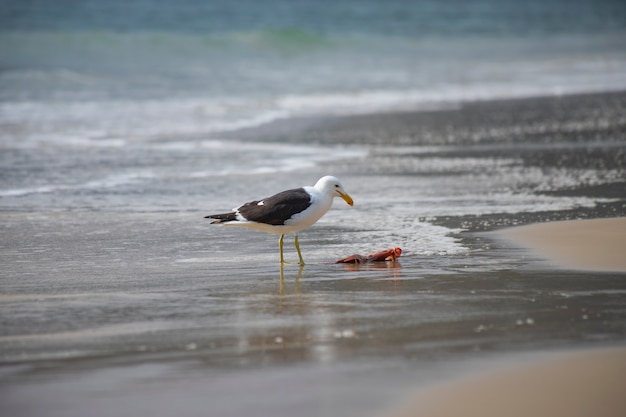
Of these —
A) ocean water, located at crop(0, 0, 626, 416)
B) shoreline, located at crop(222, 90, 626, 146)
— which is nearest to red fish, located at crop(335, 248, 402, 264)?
ocean water, located at crop(0, 0, 626, 416)

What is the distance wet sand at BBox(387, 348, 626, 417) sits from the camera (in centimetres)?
482

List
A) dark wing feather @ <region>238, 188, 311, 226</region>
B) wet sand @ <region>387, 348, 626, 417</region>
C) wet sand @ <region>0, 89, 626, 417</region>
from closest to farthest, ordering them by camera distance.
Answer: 1. wet sand @ <region>387, 348, 626, 417</region>
2. wet sand @ <region>0, 89, 626, 417</region>
3. dark wing feather @ <region>238, 188, 311, 226</region>

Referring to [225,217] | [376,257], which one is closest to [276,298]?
[376,257]

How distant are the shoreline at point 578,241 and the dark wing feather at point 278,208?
5.89 feet

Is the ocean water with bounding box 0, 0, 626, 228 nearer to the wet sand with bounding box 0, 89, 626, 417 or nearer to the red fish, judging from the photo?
the wet sand with bounding box 0, 89, 626, 417

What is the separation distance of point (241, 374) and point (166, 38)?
127 feet

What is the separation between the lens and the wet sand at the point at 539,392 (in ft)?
15.8

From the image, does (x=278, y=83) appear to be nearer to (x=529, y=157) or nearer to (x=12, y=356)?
(x=529, y=157)

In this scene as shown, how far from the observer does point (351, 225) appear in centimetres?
976

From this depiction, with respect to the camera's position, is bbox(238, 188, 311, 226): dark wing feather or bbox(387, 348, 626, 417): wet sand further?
bbox(238, 188, 311, 226): dark wing feather

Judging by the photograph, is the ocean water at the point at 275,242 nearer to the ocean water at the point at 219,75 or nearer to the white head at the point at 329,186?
the ocean water at the point at 219,75

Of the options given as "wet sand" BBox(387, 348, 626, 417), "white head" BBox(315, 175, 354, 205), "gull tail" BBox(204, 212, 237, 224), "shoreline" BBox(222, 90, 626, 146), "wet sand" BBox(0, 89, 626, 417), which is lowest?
"wet sand" BBox(387, 348, 626, 417)

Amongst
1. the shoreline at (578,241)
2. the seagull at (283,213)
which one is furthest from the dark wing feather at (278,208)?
the shoreline at (578,241)

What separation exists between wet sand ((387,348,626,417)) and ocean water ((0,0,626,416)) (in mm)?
199
